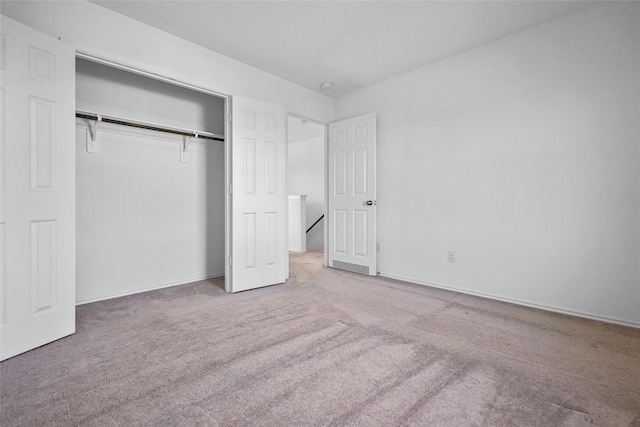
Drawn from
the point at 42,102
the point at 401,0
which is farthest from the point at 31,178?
the point at 401,0

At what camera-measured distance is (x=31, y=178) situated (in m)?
1.86

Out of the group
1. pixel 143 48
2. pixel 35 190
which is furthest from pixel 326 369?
pixel 143 48

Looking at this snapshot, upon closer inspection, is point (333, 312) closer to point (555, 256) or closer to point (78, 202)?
point (555, 256)

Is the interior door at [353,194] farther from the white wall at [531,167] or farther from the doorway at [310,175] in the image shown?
the doorway at [310,175]

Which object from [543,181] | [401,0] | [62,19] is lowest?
[543,181]

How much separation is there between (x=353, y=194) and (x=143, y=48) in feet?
9.10

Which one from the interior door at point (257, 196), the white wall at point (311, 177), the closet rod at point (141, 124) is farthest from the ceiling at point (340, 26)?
the white wall at point (311, 177)

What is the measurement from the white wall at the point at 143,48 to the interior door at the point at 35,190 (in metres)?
0.35

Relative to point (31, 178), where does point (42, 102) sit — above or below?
above

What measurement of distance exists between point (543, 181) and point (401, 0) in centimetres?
196

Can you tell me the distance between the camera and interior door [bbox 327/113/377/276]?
153 inches

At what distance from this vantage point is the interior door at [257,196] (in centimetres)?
319

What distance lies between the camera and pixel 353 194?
4.10m

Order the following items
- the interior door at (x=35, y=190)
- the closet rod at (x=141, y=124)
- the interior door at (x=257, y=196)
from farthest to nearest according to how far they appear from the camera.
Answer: the interior door at (x=257, y=196) → the closet rod at (x=141, y=124) → the interior door at (x=35, y=190)
